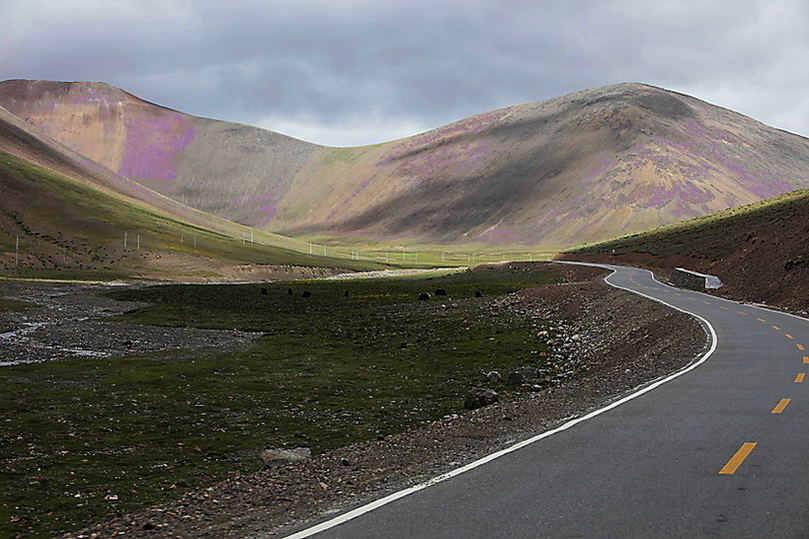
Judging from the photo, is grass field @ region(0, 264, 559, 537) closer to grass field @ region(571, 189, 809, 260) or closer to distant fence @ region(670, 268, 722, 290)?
distant fence @ region(670, 268, 722, 290)

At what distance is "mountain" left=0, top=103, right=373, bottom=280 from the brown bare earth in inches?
4139

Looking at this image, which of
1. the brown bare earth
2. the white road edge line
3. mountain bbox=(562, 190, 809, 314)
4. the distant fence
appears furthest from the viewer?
the distant fence

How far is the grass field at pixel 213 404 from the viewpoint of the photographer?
570 inches

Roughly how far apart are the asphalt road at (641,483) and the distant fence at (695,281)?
4511 cm

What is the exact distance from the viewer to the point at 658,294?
5159 cm

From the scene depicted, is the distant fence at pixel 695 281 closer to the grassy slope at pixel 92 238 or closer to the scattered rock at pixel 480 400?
the scattered rock at pixel 480 400

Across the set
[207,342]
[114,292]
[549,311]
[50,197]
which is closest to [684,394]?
[207,342]

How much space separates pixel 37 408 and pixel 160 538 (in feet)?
46.4

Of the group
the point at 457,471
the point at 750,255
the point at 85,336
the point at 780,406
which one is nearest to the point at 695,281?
the point at 750,255

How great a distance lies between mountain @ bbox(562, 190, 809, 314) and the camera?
49.4 meters

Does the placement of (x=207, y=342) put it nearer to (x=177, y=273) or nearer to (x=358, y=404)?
(x=358, y=404)

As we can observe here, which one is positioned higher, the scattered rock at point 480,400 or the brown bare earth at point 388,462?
the brown bare earth at point 388,462

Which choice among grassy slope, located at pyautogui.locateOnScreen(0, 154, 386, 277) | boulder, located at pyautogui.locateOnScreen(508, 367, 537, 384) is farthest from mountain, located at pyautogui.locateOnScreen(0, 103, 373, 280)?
boulder, located at pyautogui.locateOnScreen(508, 367, 537, 384)

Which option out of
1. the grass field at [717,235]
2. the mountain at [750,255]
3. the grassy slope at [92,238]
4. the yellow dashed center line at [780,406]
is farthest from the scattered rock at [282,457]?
the grassy slope at [92,238]
